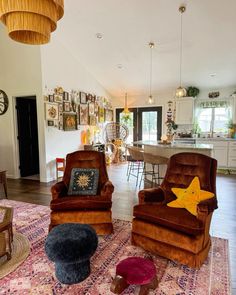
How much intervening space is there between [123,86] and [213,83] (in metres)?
2.95

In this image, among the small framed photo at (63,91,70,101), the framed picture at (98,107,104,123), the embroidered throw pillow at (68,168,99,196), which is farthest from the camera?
the framed picture at (98,107,104,123)

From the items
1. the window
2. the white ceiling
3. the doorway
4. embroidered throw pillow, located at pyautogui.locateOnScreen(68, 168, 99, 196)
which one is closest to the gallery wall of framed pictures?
the white ceiling

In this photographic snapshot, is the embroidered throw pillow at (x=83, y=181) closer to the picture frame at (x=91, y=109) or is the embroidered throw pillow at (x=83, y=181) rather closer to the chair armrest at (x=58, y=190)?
the chair armrest at (x=58, y=190)

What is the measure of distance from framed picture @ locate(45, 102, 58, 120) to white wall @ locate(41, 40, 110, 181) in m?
0.27

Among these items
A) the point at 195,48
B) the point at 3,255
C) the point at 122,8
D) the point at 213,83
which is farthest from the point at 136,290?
the point at 213,83

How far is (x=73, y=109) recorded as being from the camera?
617 centimetres

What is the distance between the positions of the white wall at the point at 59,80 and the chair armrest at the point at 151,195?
11.2 ft

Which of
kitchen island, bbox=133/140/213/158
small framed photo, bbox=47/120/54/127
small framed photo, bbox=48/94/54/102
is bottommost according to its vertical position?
kitchen island, bbox=133/140/213/158

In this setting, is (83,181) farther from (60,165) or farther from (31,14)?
(60,165)

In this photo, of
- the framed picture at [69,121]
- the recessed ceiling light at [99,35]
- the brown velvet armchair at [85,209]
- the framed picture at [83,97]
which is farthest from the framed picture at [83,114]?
the brown velvet armchair at [85,209]

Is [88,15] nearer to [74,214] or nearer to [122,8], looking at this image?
[122,8]

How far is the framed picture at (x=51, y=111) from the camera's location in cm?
516

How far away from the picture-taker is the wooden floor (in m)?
2.83

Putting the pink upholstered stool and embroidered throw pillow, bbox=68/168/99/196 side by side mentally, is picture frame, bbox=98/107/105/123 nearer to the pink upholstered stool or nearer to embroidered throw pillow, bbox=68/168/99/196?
embroidered throw pillow, bbox=68/168/99/196
